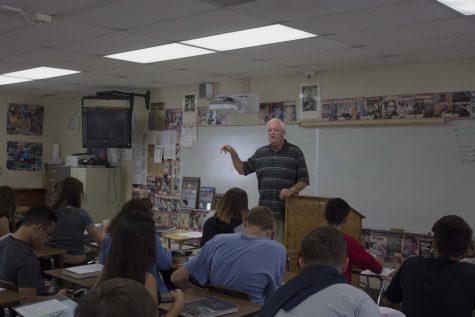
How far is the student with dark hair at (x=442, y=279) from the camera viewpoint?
2.39m

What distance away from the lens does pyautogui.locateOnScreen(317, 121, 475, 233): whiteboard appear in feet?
15.9

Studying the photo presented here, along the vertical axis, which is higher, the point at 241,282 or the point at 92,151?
the point at 92,151

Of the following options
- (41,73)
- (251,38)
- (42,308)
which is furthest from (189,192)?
(42,308)

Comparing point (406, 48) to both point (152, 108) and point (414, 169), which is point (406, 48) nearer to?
point (414, 169)

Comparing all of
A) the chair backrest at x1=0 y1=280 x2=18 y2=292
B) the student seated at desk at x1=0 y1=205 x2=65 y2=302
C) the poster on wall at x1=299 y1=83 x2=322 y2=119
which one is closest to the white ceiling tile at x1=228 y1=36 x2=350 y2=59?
the poster on wall at x1=299 y1=83 x2=322 y2=119

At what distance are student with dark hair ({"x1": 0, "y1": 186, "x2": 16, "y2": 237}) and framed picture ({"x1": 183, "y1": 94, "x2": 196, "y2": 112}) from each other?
3059 mm

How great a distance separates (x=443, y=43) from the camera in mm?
4359

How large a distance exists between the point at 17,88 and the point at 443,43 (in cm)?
649

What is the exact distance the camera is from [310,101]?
591 centimetres

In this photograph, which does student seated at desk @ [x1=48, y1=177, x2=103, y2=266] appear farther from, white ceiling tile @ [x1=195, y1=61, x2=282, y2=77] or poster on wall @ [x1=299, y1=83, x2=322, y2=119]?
poster on wall @ [x1=299, y1=83, x2=322, y2=119]

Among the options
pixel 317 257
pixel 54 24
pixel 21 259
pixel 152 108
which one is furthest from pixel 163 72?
pixel 317 257

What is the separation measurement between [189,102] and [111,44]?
2.67 metres

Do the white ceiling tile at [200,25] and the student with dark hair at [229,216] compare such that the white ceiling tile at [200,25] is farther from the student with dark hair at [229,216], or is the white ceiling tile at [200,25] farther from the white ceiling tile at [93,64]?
the white ceiling tile at [93,64]

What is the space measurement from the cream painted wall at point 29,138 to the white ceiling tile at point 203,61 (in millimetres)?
4549
